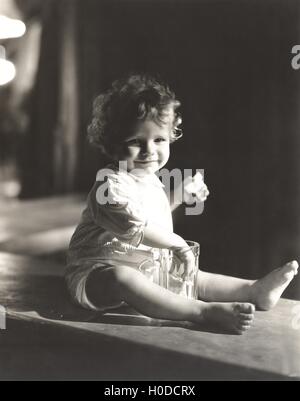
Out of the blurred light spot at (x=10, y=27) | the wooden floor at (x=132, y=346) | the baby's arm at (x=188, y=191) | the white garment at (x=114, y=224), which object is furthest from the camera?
the blurred light spot at (x=10, y=27)

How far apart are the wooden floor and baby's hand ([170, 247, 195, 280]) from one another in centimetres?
8

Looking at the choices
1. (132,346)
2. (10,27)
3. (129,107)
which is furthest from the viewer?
(10,27)

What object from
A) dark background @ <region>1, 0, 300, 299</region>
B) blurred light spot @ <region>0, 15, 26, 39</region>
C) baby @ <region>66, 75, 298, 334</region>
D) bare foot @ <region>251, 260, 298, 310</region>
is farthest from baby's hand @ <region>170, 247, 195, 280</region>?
blurred light spot @ <region>0, 15, 26, 39</region>

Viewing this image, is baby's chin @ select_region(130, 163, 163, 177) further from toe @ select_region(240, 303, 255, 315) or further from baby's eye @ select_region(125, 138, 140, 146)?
toe @ select_region(240, 303, 255, 315)

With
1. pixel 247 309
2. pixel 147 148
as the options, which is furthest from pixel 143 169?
pixel 247 309

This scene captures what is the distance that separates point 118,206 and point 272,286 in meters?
0.25

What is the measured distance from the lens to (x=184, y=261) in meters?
0.81

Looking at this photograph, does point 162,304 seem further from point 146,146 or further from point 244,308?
point 146,146

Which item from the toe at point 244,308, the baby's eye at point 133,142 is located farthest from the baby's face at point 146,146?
the toe at point 244,308

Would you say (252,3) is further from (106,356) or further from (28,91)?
(28,91)

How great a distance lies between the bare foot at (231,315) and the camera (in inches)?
29.8

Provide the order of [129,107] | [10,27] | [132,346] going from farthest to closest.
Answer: [10,27]
[129,107]
[132,346]

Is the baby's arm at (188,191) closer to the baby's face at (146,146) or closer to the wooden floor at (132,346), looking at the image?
the baby's face at (146,146)

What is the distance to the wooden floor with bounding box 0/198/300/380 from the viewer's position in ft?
2.26
